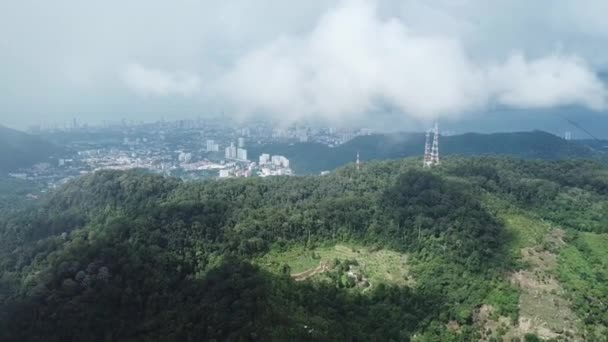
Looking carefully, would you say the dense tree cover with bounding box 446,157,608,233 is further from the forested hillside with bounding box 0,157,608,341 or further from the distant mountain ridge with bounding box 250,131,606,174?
the distant mountain ridge with bounding box 250,131,606,174

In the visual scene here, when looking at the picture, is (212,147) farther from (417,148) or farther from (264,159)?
(417,148)

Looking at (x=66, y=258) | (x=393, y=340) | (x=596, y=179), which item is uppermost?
(x=596, y=179)

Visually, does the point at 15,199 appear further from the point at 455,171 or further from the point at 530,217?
the point at 530,217

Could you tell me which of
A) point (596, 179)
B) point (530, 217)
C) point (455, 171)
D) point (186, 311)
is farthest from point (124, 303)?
point (596, 179)

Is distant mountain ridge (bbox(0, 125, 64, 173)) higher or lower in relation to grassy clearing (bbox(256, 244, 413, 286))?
higher

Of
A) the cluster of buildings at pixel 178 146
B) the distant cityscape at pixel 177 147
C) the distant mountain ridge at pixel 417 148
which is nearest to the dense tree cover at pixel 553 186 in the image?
the distant cityscape at pixel 177 147

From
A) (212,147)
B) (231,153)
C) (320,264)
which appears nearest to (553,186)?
(320,264)

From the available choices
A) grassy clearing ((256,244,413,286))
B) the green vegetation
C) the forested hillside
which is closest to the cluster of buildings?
the forested hillside
